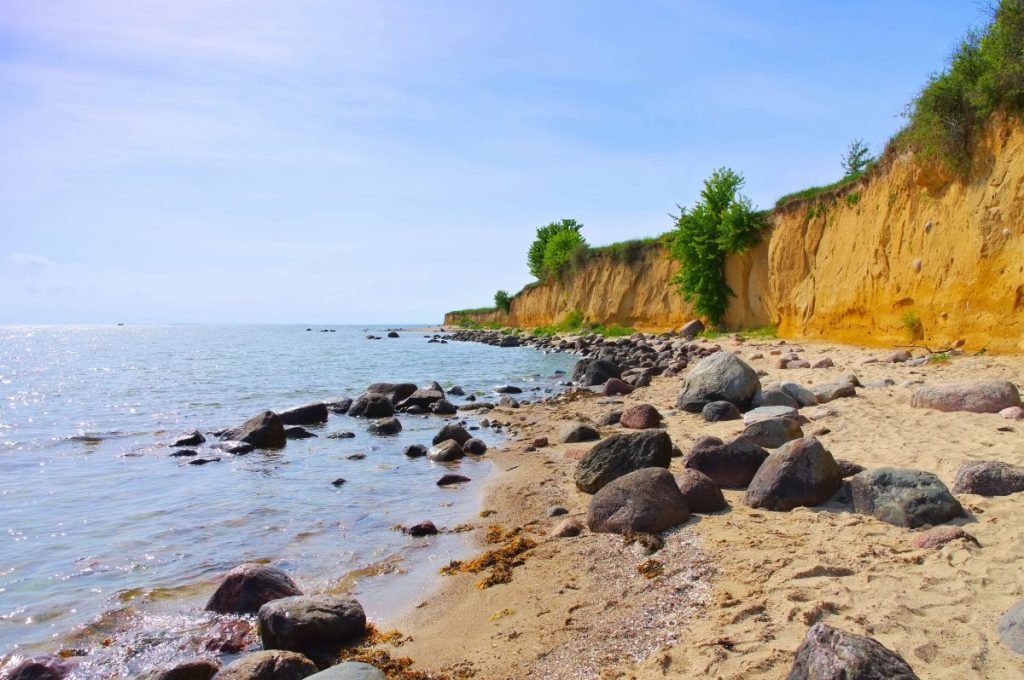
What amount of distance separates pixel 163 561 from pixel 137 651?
1.96 metres

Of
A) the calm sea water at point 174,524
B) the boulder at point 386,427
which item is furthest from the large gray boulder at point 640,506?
the boulder at point 386,427

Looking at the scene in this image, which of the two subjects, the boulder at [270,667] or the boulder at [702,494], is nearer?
the boulder at [270,667]

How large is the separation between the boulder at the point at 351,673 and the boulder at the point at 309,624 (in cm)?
79

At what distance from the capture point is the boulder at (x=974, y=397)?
336 inches

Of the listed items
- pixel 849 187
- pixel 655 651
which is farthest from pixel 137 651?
pixel 849 187

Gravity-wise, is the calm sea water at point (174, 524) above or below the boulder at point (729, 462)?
below

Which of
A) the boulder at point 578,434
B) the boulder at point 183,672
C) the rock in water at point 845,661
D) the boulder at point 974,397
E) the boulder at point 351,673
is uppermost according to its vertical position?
the boulder at point 974,397

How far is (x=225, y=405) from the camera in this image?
19625mm

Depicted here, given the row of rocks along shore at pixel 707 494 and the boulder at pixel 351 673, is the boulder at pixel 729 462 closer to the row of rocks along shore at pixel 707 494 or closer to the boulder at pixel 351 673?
the row of rocks along shore at pixel 707 494

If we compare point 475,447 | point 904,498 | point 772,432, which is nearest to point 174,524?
point 475,447

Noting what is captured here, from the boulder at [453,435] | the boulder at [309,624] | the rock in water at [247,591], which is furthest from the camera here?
the boulder at [453,435]

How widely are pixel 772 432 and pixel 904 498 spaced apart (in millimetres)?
3040

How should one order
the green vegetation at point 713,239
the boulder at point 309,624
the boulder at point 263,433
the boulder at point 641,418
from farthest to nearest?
the green vegetation at point 713,239 < the boulder at point 263,433 < the boulder at point 641,418 < the boulder at point 309,624

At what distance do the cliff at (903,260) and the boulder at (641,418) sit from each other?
762 cm
